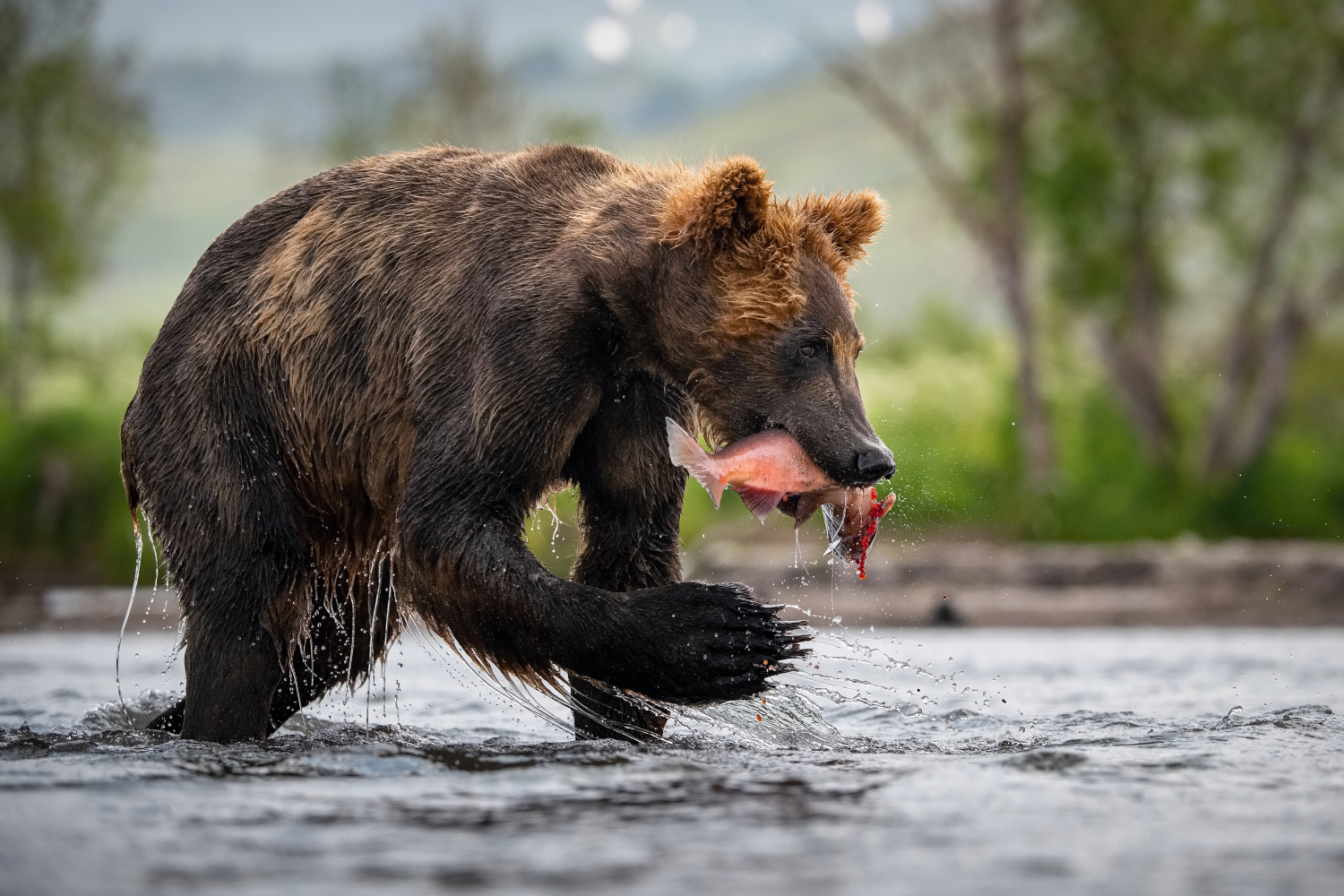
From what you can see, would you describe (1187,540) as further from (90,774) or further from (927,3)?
(90,774)

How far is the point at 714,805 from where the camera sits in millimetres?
3965

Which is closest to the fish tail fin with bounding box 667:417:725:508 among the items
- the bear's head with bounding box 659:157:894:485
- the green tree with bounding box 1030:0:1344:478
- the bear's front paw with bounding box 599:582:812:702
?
the bear's head with bounding box 659:157:894:485

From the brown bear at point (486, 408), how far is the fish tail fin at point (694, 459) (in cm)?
18

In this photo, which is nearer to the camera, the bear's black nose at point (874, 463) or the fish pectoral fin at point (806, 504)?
the bear's black nose at point (874, 463)

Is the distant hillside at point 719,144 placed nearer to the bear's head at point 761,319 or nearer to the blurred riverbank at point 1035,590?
the blurred riverbank at point 1035,590

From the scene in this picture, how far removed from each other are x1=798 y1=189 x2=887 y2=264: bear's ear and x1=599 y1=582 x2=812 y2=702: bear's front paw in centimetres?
111

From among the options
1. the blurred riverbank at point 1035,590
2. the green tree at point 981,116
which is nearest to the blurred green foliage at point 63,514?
the blurred riverbank at point 1035,590

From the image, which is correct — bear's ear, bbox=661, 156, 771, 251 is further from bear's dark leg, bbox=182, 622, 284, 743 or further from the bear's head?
bear's dark leg, bbox=182, 622, 284, 743

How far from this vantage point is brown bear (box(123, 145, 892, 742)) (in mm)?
4543

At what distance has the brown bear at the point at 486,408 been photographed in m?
4.54

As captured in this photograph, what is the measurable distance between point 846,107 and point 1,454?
12632 centimetres

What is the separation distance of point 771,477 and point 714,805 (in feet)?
3.12

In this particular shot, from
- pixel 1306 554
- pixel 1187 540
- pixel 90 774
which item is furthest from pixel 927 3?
pixel 90 774

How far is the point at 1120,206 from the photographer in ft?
65.4
